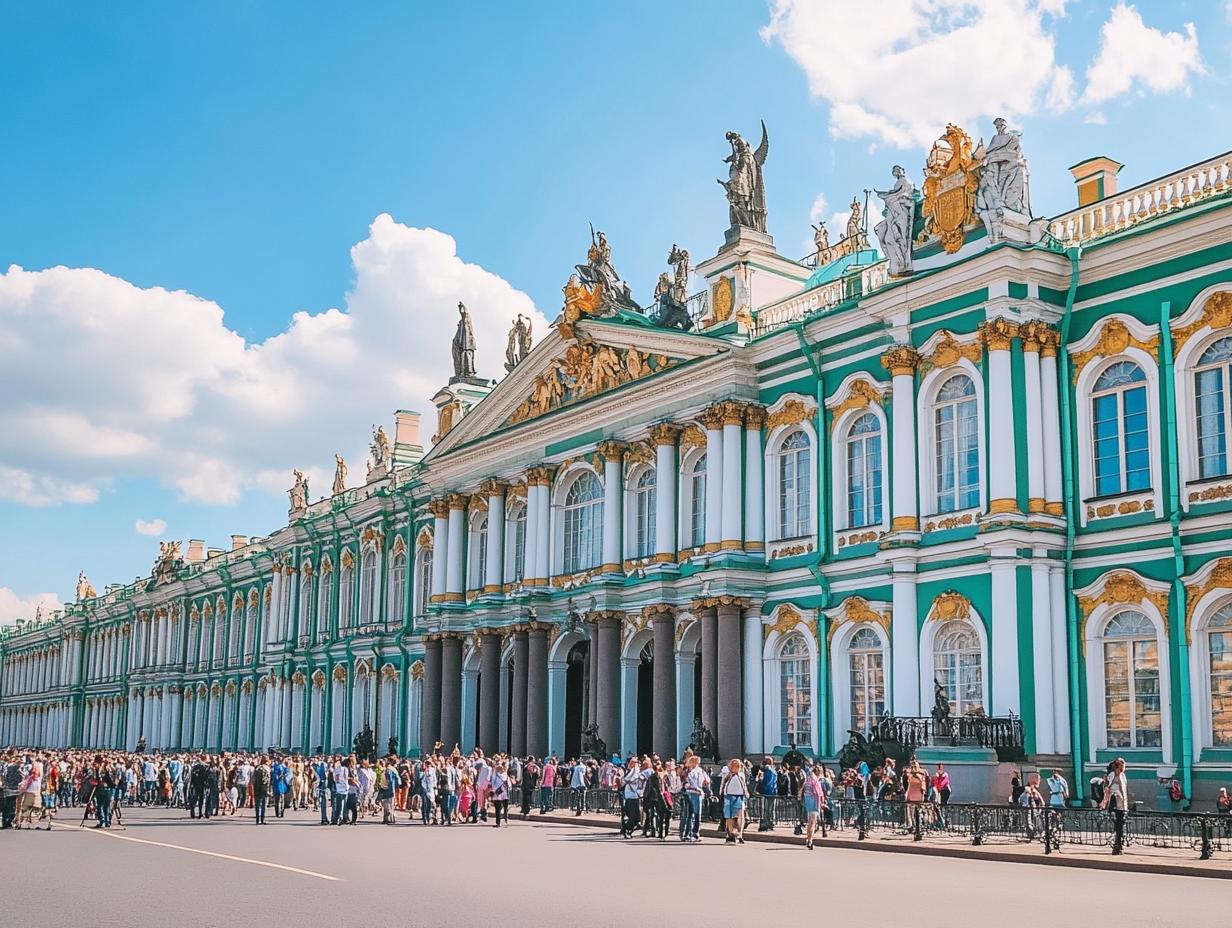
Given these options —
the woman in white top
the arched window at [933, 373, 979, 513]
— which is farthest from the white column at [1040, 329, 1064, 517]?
the woman in white top

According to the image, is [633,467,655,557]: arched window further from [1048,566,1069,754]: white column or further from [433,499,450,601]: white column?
[1048,566,1069,754]: white column

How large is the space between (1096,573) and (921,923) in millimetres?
15797

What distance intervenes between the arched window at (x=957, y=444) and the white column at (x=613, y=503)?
35.4 ft

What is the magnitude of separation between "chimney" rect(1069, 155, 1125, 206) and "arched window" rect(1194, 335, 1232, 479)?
490 cm

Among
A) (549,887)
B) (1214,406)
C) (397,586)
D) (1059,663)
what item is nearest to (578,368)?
(397,586)

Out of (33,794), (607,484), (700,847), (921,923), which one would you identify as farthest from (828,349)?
(921,923)

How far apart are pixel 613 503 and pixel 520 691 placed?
706 centimetres

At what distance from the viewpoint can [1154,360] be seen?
27.0 m

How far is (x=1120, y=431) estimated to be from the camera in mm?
27625

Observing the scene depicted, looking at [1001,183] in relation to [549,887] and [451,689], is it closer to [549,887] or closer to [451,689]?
[549,887]

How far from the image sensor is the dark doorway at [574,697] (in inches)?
1666

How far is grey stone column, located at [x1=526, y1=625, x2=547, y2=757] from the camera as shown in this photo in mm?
41375

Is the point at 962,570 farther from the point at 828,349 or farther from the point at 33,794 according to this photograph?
the point at 33,794

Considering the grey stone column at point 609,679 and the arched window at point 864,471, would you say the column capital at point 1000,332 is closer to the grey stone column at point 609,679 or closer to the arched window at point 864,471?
the arched window at point 864,471
